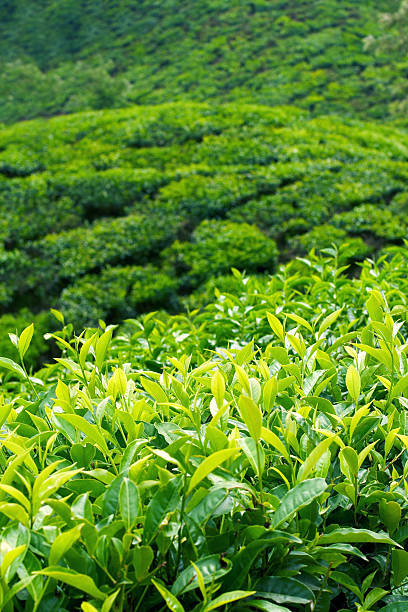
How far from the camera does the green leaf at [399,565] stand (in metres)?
1.17

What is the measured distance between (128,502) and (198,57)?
21.7m

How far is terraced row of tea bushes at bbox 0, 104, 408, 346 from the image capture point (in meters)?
7.93

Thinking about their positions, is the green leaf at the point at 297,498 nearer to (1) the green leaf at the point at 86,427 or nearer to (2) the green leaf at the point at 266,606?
(2) the green leaf at the point at 266,606

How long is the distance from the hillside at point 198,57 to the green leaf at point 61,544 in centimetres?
1674

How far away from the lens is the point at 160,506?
3.52ft

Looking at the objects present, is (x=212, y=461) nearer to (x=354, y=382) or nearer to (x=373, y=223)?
(x=354, y=382)

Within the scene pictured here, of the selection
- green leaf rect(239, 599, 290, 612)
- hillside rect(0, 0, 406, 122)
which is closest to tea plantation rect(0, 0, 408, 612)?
green leaf rect(239, 599, 290, 612)

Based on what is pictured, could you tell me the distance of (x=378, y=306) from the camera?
5.79 ft

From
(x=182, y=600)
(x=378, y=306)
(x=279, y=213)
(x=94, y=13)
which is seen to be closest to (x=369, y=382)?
(x=378, y=306)

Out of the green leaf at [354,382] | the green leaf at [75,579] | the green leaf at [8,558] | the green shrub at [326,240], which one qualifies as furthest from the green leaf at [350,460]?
the green shrub at [326,240]

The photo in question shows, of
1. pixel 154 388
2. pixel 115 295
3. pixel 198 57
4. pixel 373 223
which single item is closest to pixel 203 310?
pixel 115 295

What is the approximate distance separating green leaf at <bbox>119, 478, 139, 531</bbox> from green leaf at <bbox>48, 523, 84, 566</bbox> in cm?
10

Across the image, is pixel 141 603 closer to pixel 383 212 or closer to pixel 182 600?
pixel 182 600

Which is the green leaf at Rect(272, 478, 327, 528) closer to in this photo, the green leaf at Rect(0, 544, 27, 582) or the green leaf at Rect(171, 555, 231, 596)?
the green leaf at Rect(171, 555, 231, 596)
